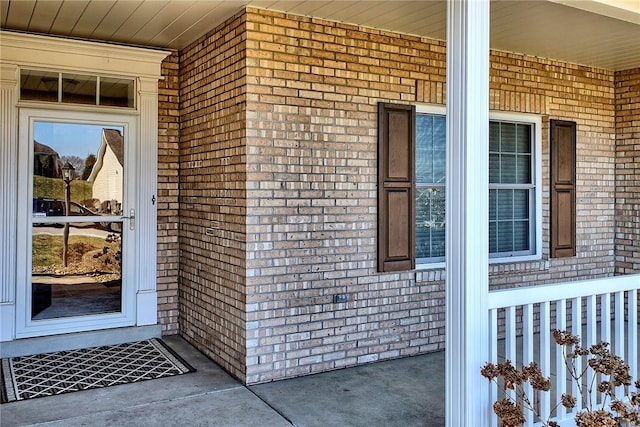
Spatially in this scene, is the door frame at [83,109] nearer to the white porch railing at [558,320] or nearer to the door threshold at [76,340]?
the door threshold at [76,340]

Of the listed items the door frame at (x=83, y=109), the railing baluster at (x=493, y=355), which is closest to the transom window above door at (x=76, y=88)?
the door frame at (x=83, y=109)

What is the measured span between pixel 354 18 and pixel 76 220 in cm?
316

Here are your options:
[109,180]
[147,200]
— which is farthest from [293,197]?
[109,180]

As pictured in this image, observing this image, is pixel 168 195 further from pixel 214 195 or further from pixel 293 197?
pixel 293 197

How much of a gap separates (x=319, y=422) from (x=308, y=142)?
2144mm

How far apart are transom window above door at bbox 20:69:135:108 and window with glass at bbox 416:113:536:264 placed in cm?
288

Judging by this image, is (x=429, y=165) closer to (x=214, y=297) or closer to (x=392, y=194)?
(x=392, y=194)

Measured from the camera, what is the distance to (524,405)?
10.3ft

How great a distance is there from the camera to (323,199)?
4.59 m

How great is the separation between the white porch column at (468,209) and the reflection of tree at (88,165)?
3.70 m

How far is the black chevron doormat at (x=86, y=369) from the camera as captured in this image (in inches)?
163

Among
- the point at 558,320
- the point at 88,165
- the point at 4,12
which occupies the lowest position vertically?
the point at 558,320

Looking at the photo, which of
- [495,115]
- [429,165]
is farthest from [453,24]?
[495,115]

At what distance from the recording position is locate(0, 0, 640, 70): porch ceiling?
4160 millimetres
